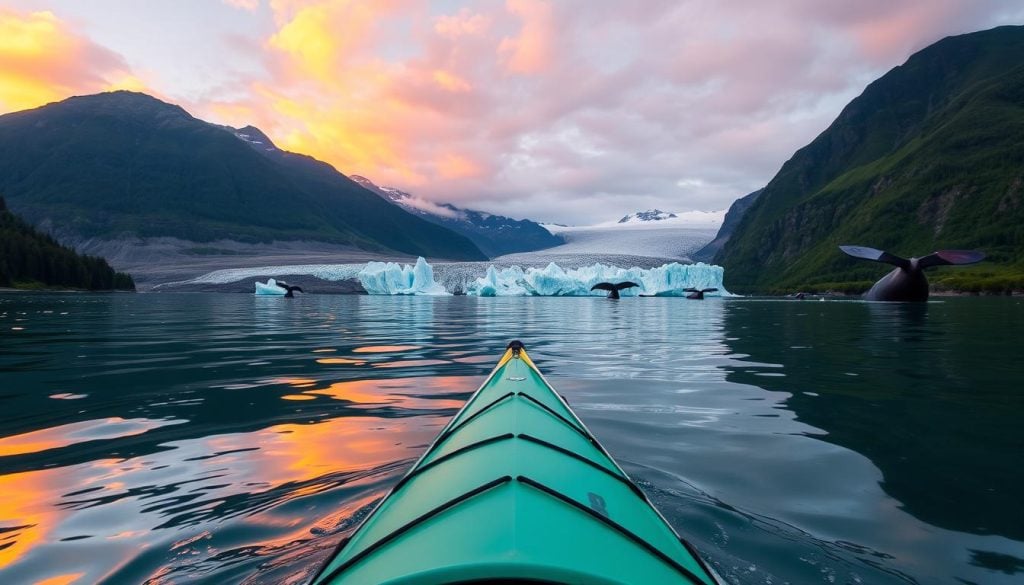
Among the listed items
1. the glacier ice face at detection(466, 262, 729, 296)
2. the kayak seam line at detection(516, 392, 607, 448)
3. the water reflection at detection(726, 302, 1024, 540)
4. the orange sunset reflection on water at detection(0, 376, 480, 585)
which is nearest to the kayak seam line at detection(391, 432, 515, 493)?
the kayak seam line at detection(516, 392, 607, 448)

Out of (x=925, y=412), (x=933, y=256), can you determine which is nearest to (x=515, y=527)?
(x=925, y=412)

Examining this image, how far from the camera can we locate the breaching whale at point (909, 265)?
44.8 metres

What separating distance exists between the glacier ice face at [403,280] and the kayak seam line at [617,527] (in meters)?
79.6

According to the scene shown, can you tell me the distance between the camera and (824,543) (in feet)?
14.0

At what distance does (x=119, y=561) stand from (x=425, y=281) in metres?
80.7

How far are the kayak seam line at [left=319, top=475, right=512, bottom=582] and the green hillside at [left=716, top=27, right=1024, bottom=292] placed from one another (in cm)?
9040

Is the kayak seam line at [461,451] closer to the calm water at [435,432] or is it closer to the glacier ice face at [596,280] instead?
the calm water at [435,432]

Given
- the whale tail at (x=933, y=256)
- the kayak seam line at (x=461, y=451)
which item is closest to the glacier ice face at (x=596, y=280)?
the whale tail at (x=933, y=256)

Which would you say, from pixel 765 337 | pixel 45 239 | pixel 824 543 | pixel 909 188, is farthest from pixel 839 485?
pixel 909 188

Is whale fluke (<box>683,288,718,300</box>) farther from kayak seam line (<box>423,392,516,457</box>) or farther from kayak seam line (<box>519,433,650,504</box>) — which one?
kayak seam line (<box>519,433,650,504</box>)

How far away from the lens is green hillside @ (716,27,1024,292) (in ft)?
353

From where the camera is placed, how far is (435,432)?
742 cm

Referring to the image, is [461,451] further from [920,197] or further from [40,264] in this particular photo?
[920,197]

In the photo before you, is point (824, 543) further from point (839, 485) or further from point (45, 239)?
point (45, 239)
